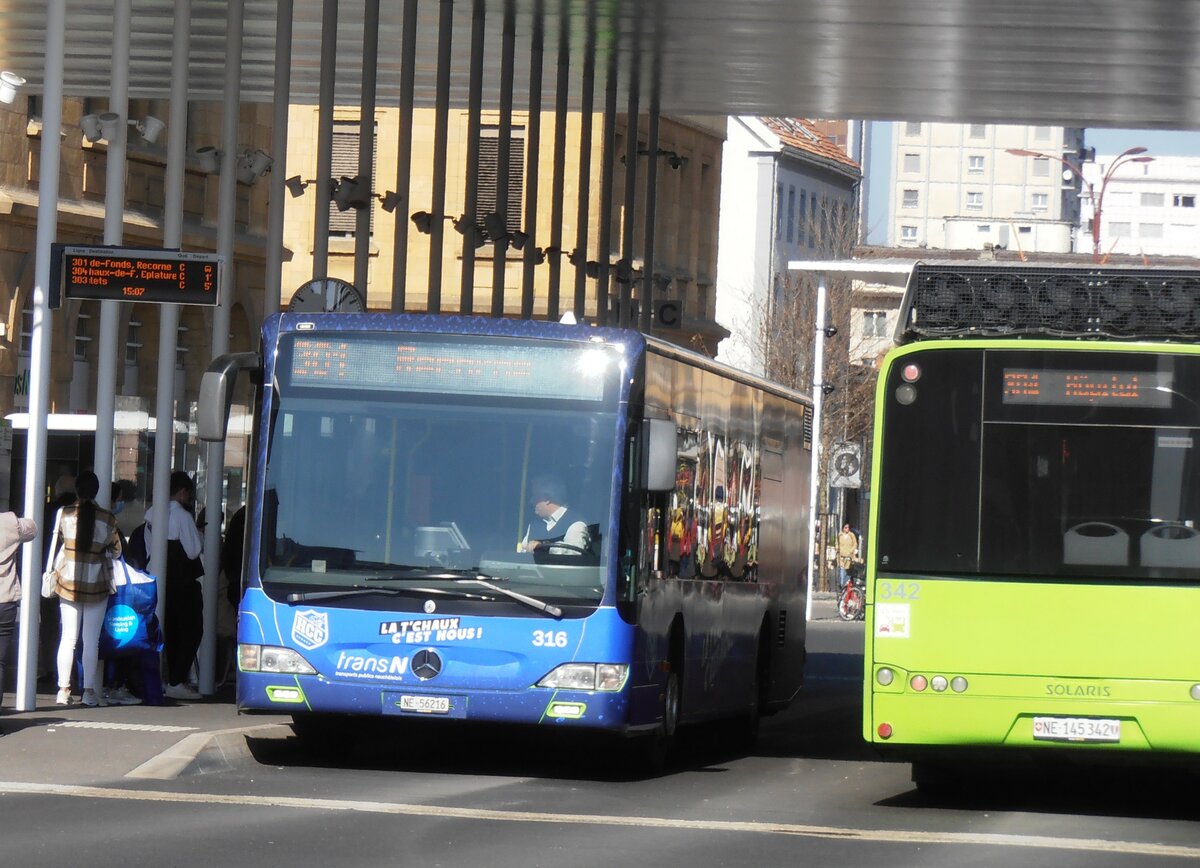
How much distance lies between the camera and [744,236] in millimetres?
96312

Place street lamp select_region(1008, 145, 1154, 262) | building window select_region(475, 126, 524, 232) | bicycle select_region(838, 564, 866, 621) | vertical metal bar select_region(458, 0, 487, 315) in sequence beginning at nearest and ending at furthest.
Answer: vertical metal bar select_region(458, 0, 487, 315), street lamp select_region(1008, 145, 1154, 262), bicycle select_region(838, 564, 866, 621), building window select_region(475, 126, 524, 232)

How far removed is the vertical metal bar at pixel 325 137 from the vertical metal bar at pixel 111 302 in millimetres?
4156

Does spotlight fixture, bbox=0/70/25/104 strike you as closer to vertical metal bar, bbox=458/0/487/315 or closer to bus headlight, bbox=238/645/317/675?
vertical metal bar, bbox=458/0/487/315

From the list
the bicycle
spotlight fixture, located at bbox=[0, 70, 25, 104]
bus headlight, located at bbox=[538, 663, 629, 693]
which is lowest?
the bicycle

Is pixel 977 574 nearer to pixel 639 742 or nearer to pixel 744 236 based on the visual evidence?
pixel 639 742

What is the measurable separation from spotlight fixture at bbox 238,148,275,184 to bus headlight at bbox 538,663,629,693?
9.89m

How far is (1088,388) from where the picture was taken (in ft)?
48.5

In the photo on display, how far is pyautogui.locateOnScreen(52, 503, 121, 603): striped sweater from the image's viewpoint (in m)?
19.2

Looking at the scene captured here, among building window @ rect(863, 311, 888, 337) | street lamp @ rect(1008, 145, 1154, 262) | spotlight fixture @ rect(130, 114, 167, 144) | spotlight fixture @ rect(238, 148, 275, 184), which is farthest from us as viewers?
building window @ rect(863, 311, 888, 337)

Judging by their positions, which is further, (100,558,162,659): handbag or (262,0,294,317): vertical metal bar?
(262,0,294,317): vertical metal bar

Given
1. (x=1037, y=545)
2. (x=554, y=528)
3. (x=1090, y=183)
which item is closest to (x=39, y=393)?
(x=554, y=528)

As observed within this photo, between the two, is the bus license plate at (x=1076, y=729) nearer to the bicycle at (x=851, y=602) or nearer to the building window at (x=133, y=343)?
the building window at (x=133, y=343)

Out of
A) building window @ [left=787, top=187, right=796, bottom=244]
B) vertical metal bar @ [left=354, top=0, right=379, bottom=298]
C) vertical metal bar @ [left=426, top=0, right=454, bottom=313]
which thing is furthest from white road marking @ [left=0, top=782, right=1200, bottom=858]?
building window @ [left=787, top=187, right=796, bottom=244]

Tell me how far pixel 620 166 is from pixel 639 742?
39564 millimetres
